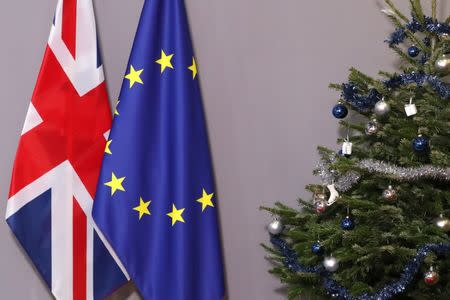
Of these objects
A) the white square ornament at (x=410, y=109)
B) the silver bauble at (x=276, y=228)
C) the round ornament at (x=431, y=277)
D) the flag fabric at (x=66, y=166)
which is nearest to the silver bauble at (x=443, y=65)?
the white square ornament at (x=410, y=109)

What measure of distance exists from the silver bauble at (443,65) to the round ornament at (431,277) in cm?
45

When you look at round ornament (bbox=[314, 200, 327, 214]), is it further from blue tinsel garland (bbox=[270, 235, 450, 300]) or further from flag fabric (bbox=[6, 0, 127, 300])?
flag fabric (bbox=[6, 0, 127, 300])

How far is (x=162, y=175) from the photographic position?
1723mm

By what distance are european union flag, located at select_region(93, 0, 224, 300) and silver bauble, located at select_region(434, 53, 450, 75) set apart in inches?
27.1

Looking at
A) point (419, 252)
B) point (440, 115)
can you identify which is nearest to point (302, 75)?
point (440, 115)

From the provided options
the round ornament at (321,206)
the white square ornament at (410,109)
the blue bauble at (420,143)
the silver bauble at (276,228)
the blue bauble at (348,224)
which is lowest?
the silver bauble at (276,228)

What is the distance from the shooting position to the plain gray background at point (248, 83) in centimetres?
180

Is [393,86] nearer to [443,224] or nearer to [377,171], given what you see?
[377,171]

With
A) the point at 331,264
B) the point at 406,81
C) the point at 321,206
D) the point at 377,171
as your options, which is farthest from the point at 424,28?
the point at 331,264

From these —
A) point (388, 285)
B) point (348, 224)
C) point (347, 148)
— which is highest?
point (347, 148)

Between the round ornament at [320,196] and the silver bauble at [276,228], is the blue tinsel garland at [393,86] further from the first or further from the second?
the silver bauble at [276,228]

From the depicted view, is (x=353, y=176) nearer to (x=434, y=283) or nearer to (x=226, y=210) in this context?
(x=434, y=283)

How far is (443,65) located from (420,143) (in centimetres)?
20

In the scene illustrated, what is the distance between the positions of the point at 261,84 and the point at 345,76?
0.25 metres
